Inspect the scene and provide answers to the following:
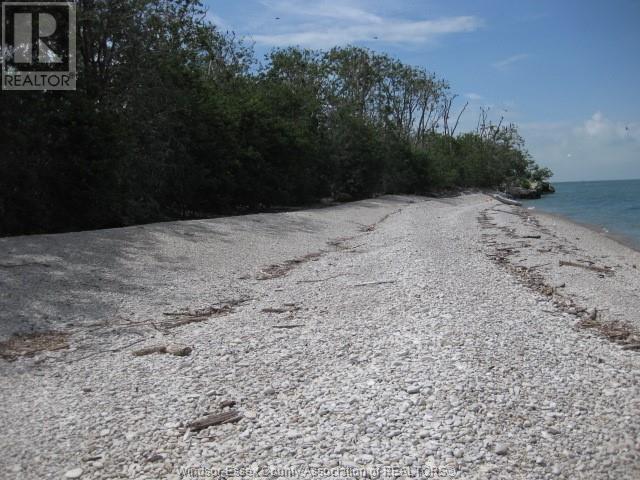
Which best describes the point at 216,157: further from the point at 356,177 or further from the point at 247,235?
the point at 356,177

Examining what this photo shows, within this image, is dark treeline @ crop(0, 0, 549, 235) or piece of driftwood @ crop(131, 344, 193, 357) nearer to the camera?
piece of driftwood @ crop(131, 344, 193, 357)

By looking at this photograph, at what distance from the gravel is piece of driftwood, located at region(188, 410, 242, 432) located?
0.05 metres

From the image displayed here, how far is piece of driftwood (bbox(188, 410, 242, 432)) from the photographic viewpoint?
3.90 m

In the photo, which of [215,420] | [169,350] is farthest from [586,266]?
[215,420]

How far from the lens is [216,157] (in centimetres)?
2172

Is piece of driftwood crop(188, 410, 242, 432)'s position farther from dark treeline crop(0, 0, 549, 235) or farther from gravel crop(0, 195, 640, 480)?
dark treeline crop(0, 0, 549, 235)

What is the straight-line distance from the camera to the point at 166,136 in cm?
1888

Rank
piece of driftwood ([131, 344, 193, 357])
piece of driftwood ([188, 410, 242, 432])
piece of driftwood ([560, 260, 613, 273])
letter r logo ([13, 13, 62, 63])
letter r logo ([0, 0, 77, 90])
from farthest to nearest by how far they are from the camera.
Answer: letter r logo ([13, 13, 62, 63]), letter r logo ([0, 0, 77, 90]), piece of driftwood ([560, 260, 613, 273]), piece of driftwood ([131, 344, 193, 357]), piece of driftwood ([188, 410, 242, 432])

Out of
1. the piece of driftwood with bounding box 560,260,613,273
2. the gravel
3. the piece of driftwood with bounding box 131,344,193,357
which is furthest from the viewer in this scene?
the piece of driftwood with bounding box 560,260,613,273

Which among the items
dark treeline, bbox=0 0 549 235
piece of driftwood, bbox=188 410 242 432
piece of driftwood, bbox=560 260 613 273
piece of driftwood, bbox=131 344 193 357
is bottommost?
piece of driftwood, bbox=188 410 242 432

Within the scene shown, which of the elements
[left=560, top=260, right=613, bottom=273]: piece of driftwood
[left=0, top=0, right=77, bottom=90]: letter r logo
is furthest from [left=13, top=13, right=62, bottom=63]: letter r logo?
[left=560, top=260, right=613, bottom=273]: piece of driftwood

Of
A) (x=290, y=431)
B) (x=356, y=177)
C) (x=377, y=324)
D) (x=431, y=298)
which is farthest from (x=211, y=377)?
(x=356, y=177)

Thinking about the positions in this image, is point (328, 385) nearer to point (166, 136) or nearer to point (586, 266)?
point (586, 266)

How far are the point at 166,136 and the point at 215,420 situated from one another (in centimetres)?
1629
